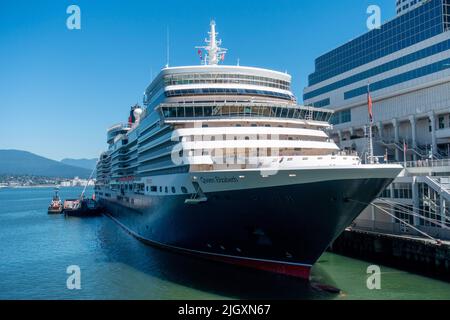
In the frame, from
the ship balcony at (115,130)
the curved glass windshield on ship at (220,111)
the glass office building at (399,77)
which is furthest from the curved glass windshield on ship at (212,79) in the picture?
the ship balcony at (115,130)

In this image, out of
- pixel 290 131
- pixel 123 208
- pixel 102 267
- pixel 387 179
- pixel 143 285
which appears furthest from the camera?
pixel 123 208

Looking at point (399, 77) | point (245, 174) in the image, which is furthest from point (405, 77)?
point (245, 174)

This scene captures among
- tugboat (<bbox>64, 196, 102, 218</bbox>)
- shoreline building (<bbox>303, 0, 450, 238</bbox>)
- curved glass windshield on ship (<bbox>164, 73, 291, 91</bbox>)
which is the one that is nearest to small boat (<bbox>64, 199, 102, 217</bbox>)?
tugboat (<bbox>64, 196, 102, 218</bbox>)

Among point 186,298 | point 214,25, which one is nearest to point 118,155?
point 214,25

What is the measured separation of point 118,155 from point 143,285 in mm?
27292

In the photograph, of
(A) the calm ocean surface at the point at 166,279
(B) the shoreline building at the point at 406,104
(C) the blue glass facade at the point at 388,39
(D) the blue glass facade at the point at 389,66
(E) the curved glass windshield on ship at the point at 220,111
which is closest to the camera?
(A) the calm ocean surface at the point at 166,279

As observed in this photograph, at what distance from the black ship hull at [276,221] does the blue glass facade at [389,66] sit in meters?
21.3

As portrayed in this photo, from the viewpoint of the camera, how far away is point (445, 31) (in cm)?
3378

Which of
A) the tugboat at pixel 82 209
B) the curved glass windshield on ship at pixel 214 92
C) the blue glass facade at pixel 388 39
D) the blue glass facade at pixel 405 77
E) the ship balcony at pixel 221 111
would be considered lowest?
the tugboat at pixel 82 209

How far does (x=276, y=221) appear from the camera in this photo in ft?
63.5

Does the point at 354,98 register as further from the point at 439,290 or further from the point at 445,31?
the point at 439,290

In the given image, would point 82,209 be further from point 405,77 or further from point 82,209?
point 405,77

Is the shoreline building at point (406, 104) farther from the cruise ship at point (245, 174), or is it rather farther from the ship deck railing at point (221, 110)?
the cruise ship at point (245, 174)

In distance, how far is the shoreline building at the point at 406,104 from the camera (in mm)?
27453
